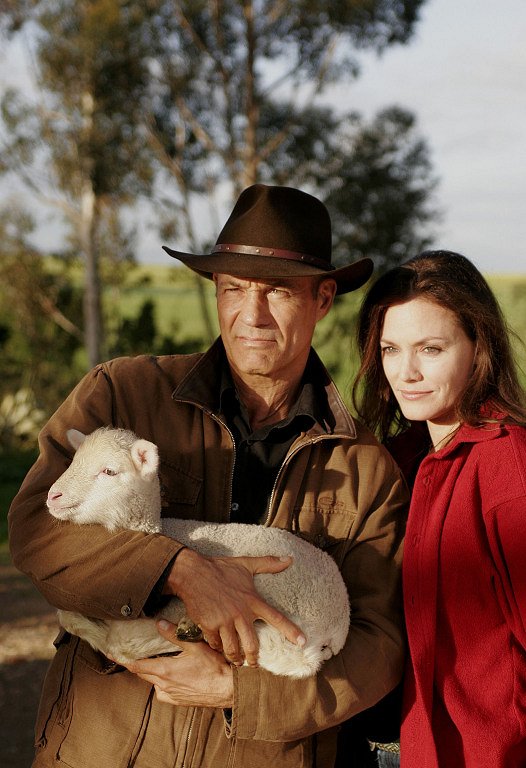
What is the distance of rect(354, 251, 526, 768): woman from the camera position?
2436mm

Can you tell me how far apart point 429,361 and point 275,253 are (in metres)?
0.72

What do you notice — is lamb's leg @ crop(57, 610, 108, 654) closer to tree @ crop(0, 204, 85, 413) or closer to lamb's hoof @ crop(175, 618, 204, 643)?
lamb's hoof @ crop(175, 618, 204, 643)

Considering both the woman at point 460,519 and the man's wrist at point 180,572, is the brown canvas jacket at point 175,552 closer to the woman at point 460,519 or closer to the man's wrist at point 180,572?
the man's wrist at point 180,572

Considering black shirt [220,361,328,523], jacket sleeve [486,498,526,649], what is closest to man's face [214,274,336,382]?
black shirt [220,361,328,523]

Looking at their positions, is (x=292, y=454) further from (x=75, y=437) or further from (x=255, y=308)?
(x=75, y=437)

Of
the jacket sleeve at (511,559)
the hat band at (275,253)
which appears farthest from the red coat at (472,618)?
the hat band at (275,253)

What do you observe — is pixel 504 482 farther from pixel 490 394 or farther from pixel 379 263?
pixel 379 263

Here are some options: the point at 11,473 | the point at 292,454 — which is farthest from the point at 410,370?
the point at 11,473

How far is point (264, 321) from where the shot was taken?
301 cm

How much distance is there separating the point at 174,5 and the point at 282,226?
59.0ft

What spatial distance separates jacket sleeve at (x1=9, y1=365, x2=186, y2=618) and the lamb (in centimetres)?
6

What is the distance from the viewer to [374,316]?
3098 mm

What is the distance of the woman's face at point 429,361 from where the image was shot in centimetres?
280

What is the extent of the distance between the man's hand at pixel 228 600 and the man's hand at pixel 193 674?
0.05 m
